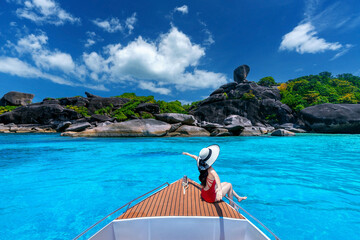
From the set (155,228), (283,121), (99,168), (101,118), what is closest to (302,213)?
(155,228)

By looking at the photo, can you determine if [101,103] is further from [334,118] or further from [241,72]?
[334,118]

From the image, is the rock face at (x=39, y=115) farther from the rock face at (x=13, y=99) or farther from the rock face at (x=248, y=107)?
the rock face at (x=248, y=107)

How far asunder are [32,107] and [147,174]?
38.6m

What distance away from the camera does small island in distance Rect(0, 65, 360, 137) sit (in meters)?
21.0

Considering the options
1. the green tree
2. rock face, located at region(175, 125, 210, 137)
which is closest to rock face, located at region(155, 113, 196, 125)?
rock face, located at region(175, 125, 210, 137)

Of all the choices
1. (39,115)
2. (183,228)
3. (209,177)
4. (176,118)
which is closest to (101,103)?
(39,115)

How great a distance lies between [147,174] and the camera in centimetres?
598

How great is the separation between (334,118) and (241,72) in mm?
23794

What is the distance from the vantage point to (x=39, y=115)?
106ft

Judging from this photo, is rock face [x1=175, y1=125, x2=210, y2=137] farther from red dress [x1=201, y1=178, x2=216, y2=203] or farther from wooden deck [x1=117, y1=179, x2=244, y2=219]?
red dress [x1=201, y1=178, x2=216, y2=203]

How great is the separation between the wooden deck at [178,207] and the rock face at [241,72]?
147 ft

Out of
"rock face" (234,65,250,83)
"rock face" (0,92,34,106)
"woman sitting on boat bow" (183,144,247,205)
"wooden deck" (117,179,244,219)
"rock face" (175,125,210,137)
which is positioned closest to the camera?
"wooden deck" (117,179,244,219)

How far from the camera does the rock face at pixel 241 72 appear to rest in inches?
1694

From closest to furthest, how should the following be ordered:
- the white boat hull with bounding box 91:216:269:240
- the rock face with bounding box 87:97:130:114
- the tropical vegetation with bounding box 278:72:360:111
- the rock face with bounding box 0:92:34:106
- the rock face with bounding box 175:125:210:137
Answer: the white boat hull with bounding box 91:216:269:240 → the rock face with bounding box 175:125:210:137 → the tropical vegetation with bounding box 278:72:360:111 → the rock face with bounding box 87:97:130:114 → the rock face with bounding box 0:92:34:106
